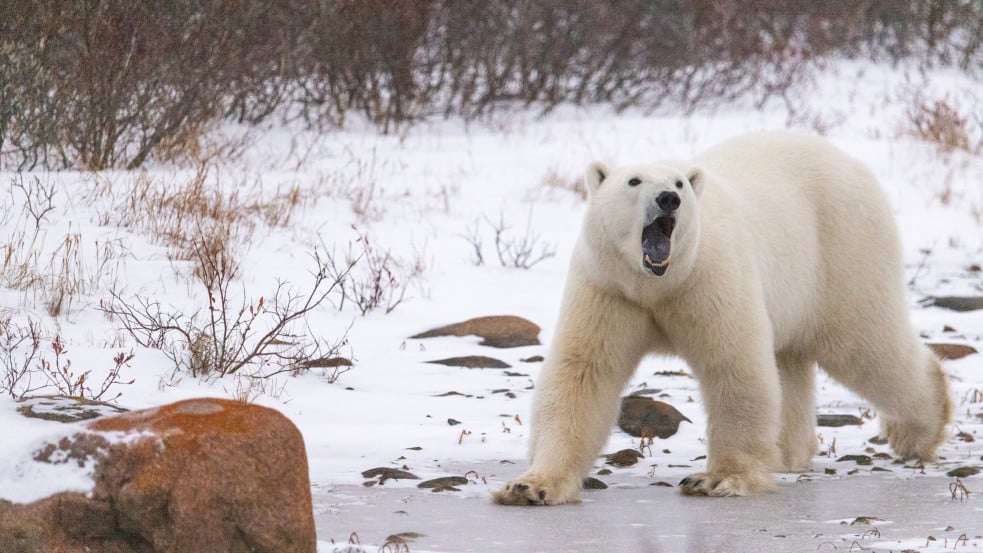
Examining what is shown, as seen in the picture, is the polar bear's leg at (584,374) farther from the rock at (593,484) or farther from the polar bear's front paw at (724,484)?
the polar bear's front paw at (724,484)

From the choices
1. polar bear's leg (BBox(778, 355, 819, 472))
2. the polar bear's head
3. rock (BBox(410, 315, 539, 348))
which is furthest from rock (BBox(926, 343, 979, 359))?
the polar bear's head

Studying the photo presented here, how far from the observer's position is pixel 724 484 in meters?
3.68

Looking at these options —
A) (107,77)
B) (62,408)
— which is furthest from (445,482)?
(107,77)

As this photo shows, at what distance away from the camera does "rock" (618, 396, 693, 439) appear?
4.75m

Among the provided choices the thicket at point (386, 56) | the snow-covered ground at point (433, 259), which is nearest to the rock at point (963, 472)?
the snow-covered ground at point (433, 259)

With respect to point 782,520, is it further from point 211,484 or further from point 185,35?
point 185,35

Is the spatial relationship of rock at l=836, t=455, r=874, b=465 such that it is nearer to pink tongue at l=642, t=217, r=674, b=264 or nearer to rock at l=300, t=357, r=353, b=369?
pink tongue at l=642, t=217, r=674, b=264

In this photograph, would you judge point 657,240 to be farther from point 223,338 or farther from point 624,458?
point 223,338

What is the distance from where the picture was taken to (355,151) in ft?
33.4

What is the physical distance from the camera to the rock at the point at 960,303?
723 centimetres

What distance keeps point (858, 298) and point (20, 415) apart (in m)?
2.79

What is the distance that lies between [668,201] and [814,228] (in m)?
1.11

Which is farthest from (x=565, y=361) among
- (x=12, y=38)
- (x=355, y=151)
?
(x=355, y=151)

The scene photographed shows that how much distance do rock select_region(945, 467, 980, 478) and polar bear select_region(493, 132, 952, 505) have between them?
388 millimetres
